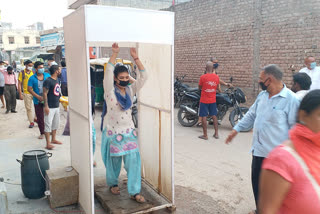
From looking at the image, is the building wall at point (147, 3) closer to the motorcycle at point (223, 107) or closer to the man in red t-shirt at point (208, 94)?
the motorcycle at point (223, 107)

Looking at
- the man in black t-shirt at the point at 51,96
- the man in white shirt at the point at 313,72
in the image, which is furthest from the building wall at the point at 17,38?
the man in white shirt at the point at 313,72

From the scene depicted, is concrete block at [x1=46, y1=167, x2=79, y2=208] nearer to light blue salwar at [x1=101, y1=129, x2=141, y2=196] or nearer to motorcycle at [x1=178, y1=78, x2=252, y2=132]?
light blue salwar at [x1=101, y1=129, x2=141, y2=196]

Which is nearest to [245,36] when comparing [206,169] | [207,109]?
[207,109]

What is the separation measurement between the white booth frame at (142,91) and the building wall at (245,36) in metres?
5.75

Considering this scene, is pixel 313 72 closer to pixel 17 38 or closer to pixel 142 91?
pixel 142 91

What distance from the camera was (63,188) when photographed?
3.64 metres

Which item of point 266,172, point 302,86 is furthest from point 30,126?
point 266,172

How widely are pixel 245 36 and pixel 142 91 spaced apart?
6468 millimetres

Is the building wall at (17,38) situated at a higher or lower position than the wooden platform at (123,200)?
higher

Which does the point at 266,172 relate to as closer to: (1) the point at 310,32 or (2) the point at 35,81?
(2) the point at 35,81

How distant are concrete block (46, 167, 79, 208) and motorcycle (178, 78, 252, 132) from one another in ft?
16.4

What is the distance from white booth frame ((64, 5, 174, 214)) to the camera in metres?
2.99

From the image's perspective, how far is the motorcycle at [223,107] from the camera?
7.86m

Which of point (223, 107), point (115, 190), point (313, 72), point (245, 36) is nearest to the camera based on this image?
point (115, 190)
